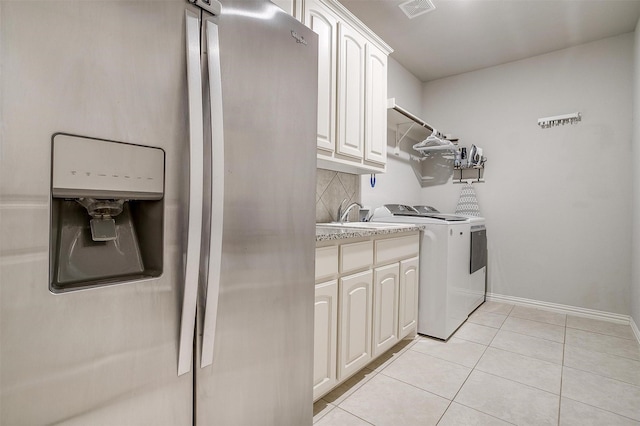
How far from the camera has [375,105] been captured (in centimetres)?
246

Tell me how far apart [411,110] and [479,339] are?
2.57 meters

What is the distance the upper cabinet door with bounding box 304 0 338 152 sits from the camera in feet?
6.14

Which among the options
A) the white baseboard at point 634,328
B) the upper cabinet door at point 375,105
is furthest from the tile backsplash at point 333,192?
the white baseboard at point 634,328

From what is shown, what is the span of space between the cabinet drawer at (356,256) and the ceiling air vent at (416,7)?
192cm

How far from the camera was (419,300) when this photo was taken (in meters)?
2.54

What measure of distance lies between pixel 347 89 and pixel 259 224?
152 cm

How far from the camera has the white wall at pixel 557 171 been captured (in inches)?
114

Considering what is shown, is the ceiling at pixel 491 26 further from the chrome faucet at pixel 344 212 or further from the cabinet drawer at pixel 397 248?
the cabinet drawer at pixel 397 248

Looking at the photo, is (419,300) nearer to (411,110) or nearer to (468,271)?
(468,271)

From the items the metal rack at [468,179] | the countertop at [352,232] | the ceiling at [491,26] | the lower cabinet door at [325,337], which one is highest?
the ceiling at [491,26]

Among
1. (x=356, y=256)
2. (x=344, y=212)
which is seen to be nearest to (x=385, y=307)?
(x=356, y=256)

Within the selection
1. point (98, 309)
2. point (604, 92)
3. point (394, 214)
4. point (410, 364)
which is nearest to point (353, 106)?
point (394, 214)

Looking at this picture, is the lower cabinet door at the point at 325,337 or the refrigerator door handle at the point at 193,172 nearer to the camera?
the refrigerator door handle at the point at 193,172

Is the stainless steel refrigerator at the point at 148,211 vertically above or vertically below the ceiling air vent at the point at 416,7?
below
